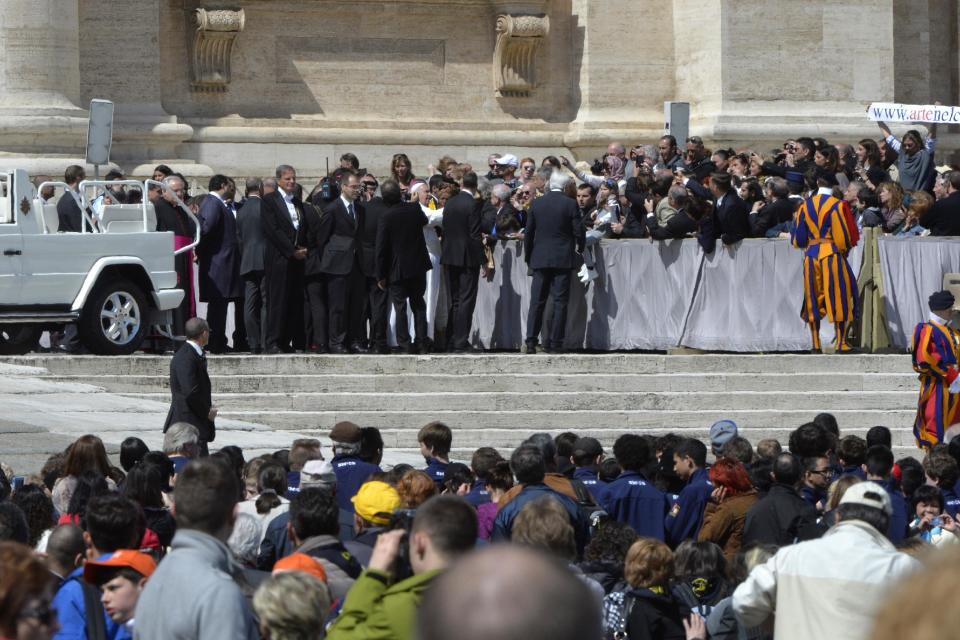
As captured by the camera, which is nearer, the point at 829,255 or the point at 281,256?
the point at 829,255

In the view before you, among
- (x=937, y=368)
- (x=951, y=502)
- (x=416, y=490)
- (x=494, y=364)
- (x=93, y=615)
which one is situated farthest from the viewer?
(x=494, y=364)

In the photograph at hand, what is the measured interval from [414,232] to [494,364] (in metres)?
1.70

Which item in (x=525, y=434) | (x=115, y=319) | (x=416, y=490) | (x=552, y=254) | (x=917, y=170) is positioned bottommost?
(x=525, y=434)

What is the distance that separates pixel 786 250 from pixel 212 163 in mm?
7420

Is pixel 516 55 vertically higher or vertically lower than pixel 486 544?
higher

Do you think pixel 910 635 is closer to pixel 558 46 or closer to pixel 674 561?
pixel 674 561

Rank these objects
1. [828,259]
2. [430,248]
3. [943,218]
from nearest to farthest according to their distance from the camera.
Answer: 1. [828,259]
2. [943,218]
3. [430,248]

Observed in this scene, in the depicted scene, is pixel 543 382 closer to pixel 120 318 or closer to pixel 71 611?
pixel 120 318

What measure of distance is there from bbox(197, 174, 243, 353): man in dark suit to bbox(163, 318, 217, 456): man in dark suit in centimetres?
500

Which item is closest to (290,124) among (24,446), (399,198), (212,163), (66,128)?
(212,163)

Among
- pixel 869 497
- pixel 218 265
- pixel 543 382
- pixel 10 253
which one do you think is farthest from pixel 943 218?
pixel 869 497

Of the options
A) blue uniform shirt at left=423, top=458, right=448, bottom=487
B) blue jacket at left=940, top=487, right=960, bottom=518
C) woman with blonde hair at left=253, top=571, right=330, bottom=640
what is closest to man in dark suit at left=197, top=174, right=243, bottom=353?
blue uniform shirt at left=423, top=458, right=448, bottom=487

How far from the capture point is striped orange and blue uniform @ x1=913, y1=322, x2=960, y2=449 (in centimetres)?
1443

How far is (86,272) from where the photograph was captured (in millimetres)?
16688
